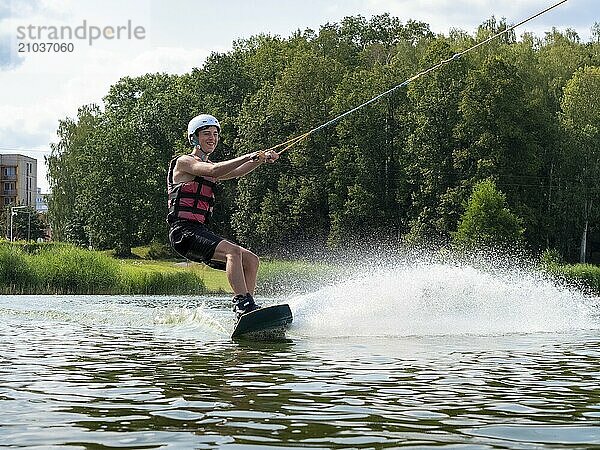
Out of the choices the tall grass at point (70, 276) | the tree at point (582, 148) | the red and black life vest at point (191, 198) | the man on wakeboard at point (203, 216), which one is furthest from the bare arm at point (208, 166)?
the tree at point (582, 148)

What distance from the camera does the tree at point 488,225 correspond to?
167 feet

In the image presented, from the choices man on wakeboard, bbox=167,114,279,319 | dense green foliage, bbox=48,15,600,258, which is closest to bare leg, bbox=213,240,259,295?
man on wakeboard, bbox=167,114,279,319

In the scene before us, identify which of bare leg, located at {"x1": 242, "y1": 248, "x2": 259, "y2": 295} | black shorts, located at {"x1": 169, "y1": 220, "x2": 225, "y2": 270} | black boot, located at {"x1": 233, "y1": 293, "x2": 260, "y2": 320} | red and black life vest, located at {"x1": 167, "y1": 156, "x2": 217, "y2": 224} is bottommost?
black boot, located at {"x1": 233, "y1": 293, "x2": 260, "y2": 320}

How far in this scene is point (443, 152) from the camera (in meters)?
61.2

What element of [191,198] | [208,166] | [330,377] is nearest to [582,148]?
[191,198]

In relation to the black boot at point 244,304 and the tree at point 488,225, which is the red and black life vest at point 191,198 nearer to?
the black boot at point 244,304

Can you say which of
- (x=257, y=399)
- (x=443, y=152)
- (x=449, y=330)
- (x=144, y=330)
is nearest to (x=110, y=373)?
(x=257, y=399)

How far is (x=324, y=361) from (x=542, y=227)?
5546 centimetres

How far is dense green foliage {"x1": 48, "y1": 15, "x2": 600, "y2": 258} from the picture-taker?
59.9m

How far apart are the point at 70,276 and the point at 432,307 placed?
16.2m

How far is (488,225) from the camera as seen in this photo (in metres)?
51.2

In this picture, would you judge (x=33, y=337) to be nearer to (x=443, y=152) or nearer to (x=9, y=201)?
(x=443, y=152)

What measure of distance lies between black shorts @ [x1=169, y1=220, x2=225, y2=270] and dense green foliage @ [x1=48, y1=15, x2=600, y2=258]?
47708 mm

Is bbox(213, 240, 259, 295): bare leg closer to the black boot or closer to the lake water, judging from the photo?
the black boot
